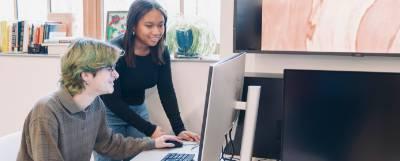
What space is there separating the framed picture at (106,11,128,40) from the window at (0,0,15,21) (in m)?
0.98

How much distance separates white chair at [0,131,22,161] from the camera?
1.68 meters

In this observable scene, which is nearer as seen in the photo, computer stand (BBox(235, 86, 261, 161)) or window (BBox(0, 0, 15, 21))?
computer stand (BBox(235, 86, 261, 161))

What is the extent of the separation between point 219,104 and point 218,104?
0.01 metres

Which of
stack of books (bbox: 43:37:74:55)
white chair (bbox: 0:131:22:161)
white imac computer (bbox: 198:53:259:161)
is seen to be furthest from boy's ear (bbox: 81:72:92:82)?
stack of books (bbox: 43:37:74:55)

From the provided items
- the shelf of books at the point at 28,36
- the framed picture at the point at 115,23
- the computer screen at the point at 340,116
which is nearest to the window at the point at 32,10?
the shelf of books at the point at 28,36

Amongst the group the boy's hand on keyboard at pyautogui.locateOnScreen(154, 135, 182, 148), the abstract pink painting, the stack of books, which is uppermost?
the abstract pink painting

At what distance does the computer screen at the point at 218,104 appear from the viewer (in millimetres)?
1084

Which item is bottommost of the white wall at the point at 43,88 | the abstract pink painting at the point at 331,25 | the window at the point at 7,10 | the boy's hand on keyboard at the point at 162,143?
the boy's hand on keyboard at the point at 162,143

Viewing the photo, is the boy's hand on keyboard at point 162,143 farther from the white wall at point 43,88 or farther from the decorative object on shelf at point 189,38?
the decorative object on shelf at point 189,38

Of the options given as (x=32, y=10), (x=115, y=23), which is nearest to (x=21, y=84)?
(x=32, y=10)

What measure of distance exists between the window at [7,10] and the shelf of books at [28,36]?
255 millimetres

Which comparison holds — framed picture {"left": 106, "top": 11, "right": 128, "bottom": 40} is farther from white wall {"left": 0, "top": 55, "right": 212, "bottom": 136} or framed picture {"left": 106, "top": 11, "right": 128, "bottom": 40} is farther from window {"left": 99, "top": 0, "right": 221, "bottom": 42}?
white wall {"left": 0, "top": 55, "right": 212, "bottom": 136}

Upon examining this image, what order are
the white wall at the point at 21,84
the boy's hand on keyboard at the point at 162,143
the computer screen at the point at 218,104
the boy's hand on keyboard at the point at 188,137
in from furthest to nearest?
the white wall at the point at 21,84 → the boy's hand on keyboard at the point at 188,137 → the boy's hand on keyboard at the point at 162,143 → the computer screen at the point at 218,104

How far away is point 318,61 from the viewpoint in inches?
77.8
